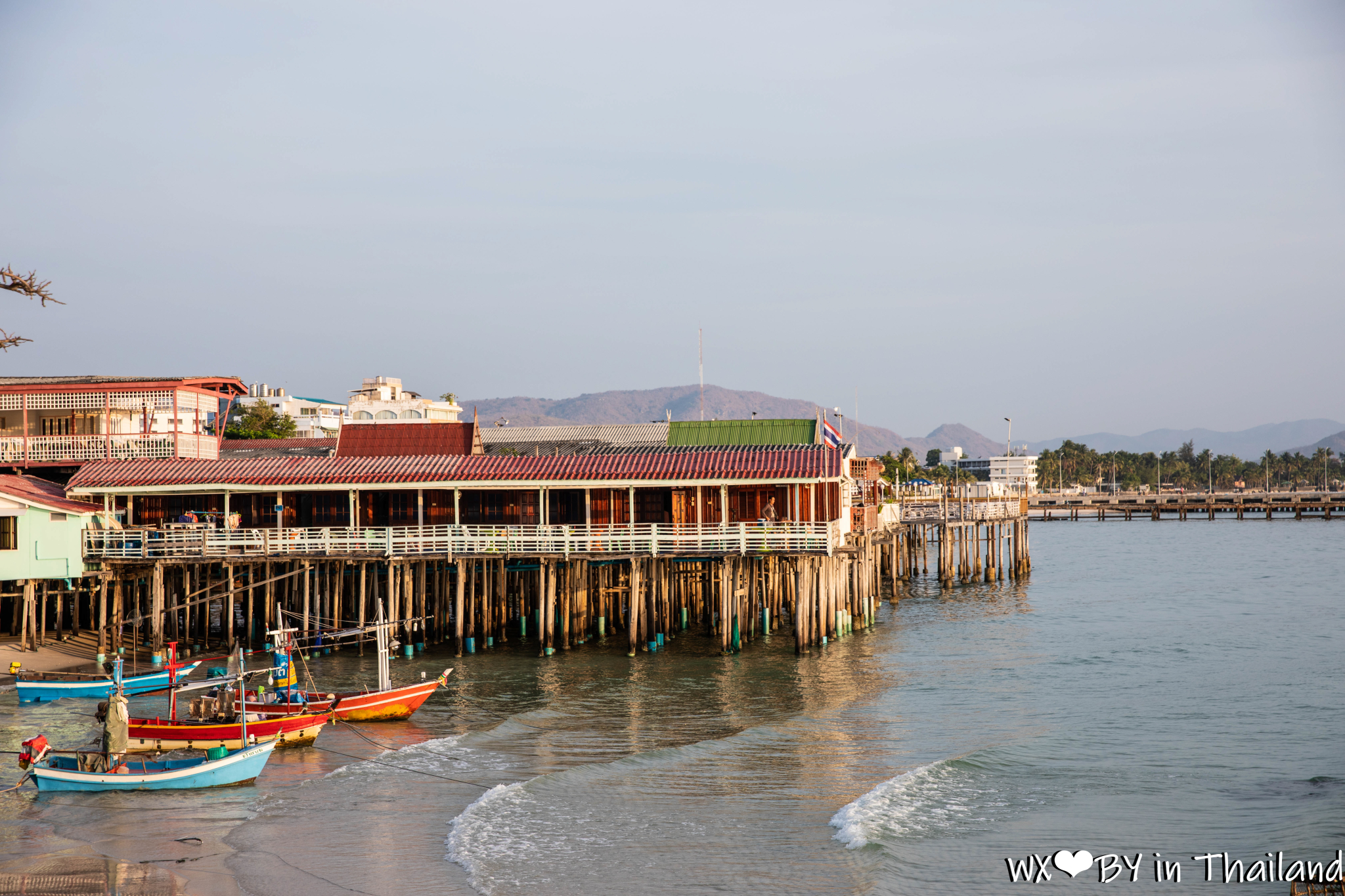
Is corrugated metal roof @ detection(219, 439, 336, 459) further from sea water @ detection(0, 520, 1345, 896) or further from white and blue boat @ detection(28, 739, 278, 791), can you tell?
white and blue boat @ detection(28, 739, 278, 791)

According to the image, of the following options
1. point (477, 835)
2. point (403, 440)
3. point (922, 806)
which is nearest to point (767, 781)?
point (922, 806)

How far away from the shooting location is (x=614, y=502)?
39.7 meters

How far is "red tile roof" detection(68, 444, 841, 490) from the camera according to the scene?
37.6 m

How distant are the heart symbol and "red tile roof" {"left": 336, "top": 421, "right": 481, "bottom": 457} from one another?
31516 millimetres

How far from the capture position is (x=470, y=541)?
3675 cm

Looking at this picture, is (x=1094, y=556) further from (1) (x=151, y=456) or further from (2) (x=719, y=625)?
→ (1) (x=151, y=456)

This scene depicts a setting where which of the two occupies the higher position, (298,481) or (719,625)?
(298,481)

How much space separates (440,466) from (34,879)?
73.7ft

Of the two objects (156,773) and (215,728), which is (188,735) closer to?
(215,728)

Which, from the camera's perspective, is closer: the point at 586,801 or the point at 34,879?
the point at 34,879

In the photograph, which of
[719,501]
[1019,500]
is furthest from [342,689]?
[1019,500]

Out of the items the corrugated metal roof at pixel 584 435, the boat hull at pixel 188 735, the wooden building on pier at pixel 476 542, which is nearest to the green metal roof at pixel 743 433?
the corrugated metal roof at pixel 584 435

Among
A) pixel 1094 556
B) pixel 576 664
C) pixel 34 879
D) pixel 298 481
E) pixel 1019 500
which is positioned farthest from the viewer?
pixel 1094 556

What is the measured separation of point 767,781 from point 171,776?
39.2 feet
